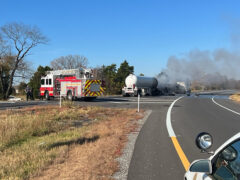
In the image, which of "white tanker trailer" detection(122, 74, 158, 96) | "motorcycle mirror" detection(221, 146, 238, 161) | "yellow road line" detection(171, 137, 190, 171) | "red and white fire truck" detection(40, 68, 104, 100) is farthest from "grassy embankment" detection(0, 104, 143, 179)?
"white tanker trailer" detection(122, 74, 158, 96)

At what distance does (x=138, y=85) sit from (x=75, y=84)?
16.2 m

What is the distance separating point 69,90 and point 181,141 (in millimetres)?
20666

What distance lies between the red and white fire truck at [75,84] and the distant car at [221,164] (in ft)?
77.1

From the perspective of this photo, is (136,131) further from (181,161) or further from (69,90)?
(69,90)

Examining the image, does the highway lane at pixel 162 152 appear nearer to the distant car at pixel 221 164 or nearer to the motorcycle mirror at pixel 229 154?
the distant car at pixel 221 164

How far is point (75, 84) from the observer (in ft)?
87.2

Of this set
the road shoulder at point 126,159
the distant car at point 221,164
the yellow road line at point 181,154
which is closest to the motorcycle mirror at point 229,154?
the distant car at point 221,164

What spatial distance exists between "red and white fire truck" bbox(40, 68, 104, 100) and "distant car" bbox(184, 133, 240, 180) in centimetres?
2349

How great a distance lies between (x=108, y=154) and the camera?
20.2 feet

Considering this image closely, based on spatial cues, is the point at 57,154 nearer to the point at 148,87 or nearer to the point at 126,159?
the point at 126,159

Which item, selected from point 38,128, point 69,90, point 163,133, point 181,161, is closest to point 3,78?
point 69,90

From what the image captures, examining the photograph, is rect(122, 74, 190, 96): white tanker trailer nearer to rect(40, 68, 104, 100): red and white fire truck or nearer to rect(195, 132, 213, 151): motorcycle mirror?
rect(40, 68, 104, 100): red and white fire truck

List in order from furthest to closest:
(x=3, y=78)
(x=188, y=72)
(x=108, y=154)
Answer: (x=188, y=72)
(x=3, y=78)
(x=108, y=154)

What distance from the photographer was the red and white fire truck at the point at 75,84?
2608 cm
